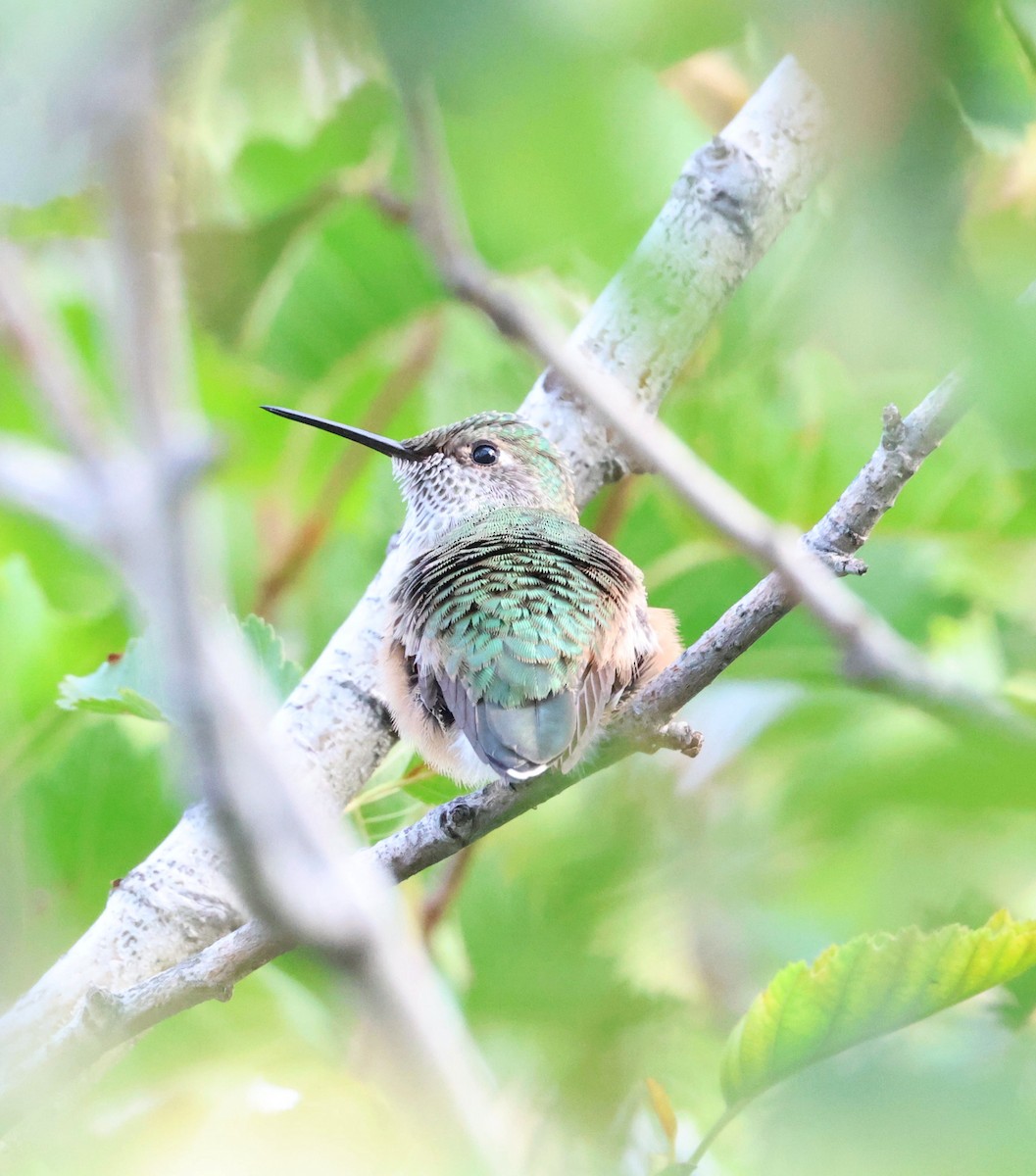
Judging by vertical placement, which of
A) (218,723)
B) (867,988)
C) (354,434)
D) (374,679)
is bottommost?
(867,988)

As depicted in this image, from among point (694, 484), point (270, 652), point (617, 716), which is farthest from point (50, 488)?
point (694, 484)

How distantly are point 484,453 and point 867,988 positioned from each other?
7.59ft

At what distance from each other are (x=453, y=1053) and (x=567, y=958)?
113cm

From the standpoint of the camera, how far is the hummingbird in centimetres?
230

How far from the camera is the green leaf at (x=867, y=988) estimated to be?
5.69 feet

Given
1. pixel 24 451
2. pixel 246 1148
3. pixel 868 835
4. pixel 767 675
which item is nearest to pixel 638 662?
pixel 767 675

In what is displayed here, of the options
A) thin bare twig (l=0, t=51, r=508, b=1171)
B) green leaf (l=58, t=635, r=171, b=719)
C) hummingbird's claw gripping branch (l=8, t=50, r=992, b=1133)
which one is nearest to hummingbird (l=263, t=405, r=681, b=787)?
hummingbird's claw gripping branch (l=8, t=50, r=992, b=1133)

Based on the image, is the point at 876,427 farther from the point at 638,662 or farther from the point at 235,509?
the point at 235,509

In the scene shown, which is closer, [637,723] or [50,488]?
[637,723]

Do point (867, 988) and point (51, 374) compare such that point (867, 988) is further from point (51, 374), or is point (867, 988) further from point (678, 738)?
point (51, 374)

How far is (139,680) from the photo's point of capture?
2770 mm

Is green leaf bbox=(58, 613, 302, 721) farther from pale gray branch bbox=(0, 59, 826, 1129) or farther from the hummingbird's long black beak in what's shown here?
the hummingbird's long black beak

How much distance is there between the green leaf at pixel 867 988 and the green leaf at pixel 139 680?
48.8 inches

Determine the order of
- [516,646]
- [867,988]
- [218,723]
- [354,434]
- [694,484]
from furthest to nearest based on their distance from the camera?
[354,434], [516,646], [867,988], [694,484], [218,723]
